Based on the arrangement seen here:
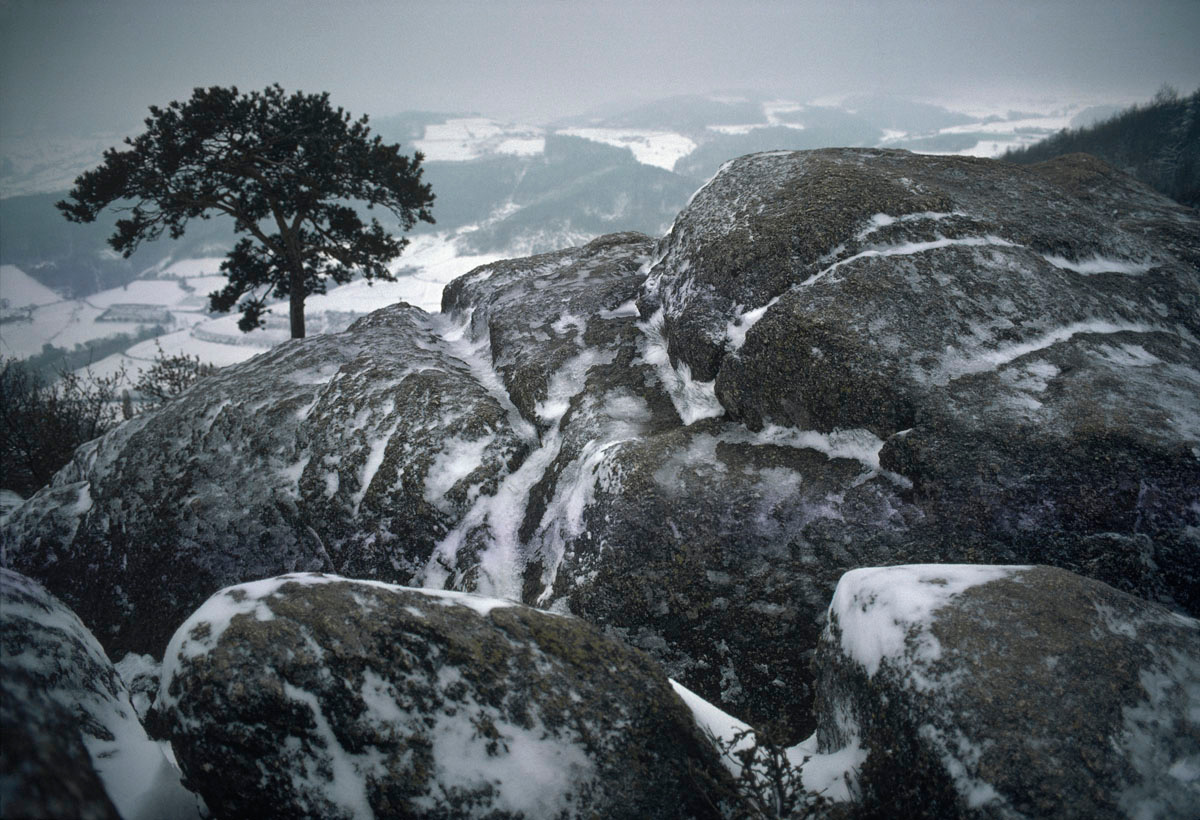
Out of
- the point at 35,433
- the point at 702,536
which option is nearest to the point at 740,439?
the point at 702,536

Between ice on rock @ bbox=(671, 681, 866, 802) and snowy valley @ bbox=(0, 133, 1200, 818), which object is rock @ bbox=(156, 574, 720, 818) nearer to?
snowy valley @ bbox=(0, 133, 1200, 818)

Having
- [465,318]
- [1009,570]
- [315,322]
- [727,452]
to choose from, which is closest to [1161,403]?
[1009,570]

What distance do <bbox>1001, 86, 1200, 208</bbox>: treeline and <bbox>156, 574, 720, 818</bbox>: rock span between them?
2715 inches

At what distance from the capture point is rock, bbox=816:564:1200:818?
4617 millimetres

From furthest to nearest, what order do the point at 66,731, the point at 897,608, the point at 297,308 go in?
the point at 297,308
the point at 897,608
the point at 66,731

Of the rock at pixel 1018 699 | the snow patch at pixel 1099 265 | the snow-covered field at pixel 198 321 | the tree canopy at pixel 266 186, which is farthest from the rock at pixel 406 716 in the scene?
the snow-covered field at pixel 198 321

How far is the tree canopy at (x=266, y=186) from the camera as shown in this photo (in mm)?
21031

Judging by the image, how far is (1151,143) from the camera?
68.9m

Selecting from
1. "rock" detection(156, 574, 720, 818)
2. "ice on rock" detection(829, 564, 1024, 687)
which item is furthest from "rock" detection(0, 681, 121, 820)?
"ice on rock" detection(829, 564, 1024, 687)

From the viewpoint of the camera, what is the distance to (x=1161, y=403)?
819cm

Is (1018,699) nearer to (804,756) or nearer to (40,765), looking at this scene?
(804,756)

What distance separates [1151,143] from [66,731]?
108 meters

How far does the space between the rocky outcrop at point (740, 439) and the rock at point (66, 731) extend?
16.4ft

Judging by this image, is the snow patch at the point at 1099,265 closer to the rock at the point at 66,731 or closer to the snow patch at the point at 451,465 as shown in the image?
the snow patch at the point at 451,465
